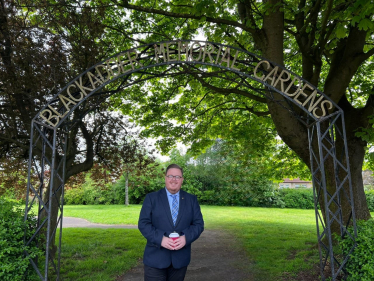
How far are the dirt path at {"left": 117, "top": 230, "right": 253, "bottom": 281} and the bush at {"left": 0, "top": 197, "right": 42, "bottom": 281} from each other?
8.23ft

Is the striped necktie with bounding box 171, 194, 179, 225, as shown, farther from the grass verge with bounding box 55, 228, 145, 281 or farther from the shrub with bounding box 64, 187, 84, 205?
the shrub with bounding box 64, 187, 84, 205

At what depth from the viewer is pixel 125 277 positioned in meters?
6.47

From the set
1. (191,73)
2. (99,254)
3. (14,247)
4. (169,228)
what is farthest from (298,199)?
(14,247)

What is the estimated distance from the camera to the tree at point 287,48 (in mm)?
6020

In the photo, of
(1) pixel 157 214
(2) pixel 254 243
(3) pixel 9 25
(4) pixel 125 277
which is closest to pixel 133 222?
(2) pixel 254 243

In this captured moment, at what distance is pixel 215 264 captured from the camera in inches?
297

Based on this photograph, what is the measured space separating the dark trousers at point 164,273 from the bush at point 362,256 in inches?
102

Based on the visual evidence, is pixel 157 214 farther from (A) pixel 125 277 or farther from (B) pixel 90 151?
(B) pixel 90 151

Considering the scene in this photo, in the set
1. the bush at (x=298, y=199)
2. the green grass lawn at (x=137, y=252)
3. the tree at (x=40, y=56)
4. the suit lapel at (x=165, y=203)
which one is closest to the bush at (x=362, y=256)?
the green grass lawn at (x=137, y=252)

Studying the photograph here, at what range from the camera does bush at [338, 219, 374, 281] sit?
412 centimetres

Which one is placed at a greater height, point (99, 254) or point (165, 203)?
point (165, 203)

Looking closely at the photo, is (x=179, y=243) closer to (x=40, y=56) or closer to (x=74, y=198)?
(x=40, y=56)

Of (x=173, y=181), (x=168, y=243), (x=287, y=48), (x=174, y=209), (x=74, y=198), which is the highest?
(x=287, y=48)

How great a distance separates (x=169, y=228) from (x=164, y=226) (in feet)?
0.22
